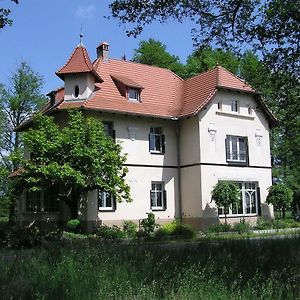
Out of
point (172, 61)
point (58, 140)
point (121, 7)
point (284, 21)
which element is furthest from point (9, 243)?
point (172, 61)

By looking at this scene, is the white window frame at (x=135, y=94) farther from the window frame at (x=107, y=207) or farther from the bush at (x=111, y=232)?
the bush at (x=111, y=232)

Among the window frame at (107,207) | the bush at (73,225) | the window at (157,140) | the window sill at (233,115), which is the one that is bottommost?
the bush at (73,225)

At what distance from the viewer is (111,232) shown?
2567 centimetres

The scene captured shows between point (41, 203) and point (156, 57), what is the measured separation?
22917 mm

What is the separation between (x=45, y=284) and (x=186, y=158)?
81.3 feet

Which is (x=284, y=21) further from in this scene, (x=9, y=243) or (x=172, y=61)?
(x=172, y=61)

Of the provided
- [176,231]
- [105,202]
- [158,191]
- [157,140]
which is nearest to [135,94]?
[157,140]

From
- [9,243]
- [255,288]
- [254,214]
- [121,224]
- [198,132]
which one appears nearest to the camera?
[255,288]

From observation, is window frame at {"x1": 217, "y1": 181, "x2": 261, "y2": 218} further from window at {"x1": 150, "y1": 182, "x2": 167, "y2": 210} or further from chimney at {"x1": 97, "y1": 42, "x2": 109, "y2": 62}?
chimney at {"x1": 97, "y1": 42, "x2": 109, "y2": 62}

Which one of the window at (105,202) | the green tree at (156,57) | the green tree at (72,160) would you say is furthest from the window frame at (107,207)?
the green tree at (156,57)

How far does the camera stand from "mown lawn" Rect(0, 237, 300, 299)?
19.4ft

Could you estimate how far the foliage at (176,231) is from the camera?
26594mm

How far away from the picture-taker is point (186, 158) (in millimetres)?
30906

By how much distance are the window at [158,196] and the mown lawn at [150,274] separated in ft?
67.0
